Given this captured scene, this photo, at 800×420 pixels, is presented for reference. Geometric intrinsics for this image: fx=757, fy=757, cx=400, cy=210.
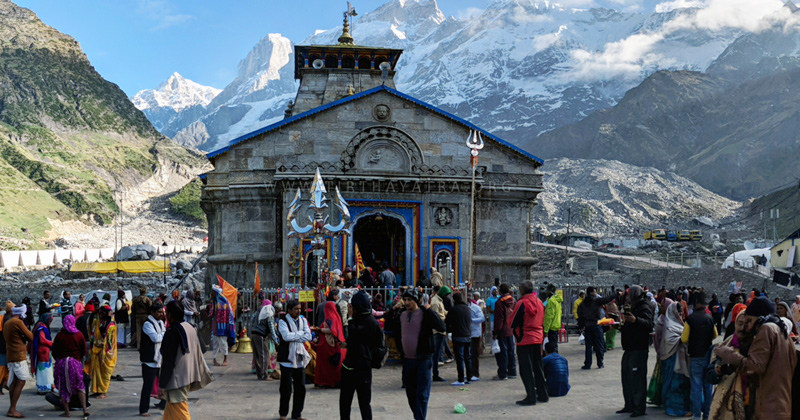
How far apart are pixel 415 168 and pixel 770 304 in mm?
19154

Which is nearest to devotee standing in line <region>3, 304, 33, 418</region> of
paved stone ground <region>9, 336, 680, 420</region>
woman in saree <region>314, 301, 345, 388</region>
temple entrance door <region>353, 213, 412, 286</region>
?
paved stone ground <region>9, 336, 680, 420</region>

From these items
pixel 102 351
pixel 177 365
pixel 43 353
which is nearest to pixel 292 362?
pixel 177 365

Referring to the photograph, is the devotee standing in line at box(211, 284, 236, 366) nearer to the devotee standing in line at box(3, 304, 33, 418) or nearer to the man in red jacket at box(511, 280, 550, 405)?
the devotee standing in line at box(3, 304, 33, 418)

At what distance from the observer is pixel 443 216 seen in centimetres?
2627

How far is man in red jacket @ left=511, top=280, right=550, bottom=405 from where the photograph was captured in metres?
12.0

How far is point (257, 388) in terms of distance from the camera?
46.5ft

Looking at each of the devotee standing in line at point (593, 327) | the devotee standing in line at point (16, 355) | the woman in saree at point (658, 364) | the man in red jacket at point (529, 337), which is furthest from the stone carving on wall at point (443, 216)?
the devotee standing in line at point (16, 355)

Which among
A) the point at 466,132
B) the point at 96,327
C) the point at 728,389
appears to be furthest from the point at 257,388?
the point at 466,132

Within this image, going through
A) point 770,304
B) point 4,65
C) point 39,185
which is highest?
point 4,65

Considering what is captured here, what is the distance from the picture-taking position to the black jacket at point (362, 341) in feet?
31.8

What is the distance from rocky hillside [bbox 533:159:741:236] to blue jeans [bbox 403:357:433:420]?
106107 mm

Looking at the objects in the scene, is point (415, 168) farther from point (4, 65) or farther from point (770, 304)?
point (4, 65)

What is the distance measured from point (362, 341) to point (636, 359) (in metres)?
4.27

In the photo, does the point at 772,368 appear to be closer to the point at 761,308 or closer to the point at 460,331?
the point at 761,308
